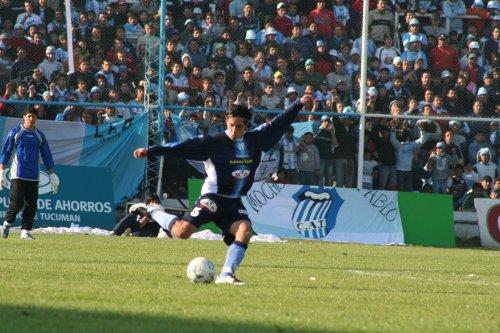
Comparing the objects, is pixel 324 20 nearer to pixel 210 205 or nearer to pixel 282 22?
pixel 282 22

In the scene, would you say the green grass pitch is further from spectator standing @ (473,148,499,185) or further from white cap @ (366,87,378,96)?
white cap @ (366,87,378,96)

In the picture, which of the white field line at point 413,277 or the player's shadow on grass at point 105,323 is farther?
the white field line at point 413,277

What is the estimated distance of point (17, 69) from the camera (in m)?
23.5

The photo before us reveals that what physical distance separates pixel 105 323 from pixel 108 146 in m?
16.1

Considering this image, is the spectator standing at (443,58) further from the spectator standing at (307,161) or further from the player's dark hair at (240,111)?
the player's dark hair at (240,111)

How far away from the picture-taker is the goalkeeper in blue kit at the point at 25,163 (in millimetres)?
19078

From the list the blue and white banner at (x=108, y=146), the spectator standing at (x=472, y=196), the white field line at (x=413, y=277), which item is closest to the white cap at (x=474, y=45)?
the spectator standing at (x=472, y=196)

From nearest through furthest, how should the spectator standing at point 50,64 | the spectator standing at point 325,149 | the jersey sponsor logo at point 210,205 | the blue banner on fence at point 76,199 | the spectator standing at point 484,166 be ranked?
the jersey sponsor logo at point 210,205, the blue banner on fence at point 76,199, the spectator standing at point 50,64, the spectator standing at point 325,149, the spectator standing at point 484,166

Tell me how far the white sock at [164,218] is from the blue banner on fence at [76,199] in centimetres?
1064

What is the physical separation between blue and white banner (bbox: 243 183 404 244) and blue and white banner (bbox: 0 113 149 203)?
8.59 feet

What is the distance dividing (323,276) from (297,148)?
11.1 m

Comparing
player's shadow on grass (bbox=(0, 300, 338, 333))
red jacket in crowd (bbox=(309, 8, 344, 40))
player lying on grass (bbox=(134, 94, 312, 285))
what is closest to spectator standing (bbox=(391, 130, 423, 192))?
red jacket in crowd (bbox=(309, 8, 344, 40))

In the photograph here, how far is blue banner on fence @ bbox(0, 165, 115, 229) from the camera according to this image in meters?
23.0

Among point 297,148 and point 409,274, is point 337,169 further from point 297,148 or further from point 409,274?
point 409,274
